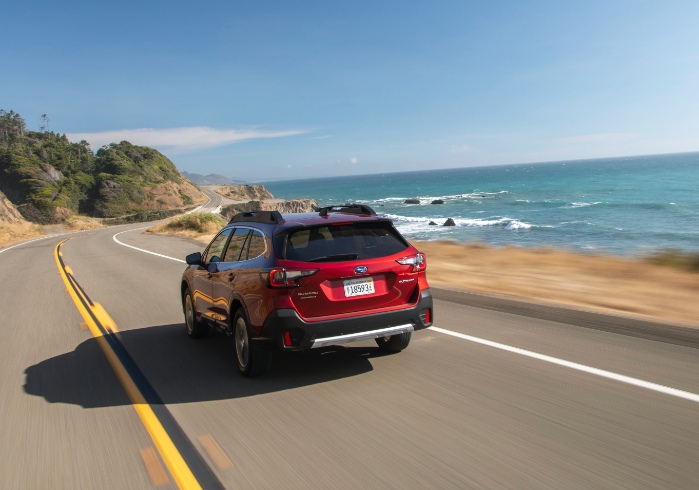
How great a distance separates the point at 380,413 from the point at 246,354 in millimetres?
1678

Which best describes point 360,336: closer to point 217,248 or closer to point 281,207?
point 217,248

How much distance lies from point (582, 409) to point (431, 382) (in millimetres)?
1368

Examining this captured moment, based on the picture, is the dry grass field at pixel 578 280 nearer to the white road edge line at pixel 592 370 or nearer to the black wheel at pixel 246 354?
the white road edge line at pixel 592 370

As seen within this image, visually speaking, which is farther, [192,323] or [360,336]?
[192,323]

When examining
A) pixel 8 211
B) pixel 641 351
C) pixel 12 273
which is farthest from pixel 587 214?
pixel 8 211

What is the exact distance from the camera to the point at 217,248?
7.20 m

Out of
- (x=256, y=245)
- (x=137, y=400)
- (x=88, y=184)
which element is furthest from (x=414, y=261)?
(x=88, y=184)

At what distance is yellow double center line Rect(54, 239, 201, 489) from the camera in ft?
12.8

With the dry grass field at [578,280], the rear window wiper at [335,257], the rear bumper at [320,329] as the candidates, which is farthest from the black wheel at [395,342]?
the dry grass field at [578,280]

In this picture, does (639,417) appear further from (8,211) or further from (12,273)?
(8,211)

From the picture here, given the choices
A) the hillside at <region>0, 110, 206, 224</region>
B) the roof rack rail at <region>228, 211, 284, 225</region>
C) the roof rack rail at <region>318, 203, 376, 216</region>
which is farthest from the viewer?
the hillside at <region>0, 110, 206, 224</region>

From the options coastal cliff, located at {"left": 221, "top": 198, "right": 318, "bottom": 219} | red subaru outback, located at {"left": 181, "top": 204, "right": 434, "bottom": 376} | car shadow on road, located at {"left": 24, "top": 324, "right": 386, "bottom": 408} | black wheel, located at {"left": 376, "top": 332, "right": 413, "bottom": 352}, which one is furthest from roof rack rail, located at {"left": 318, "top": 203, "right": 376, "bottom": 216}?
coastal cliff, located at {"left": 221, "top": 198, "right": 318, "bottom": 219}

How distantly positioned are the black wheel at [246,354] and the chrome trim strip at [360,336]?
1.82 ft

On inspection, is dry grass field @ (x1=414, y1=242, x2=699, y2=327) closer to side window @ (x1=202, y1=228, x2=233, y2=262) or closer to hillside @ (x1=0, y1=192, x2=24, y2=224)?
side window @ (x1=202, y1=228, x2=233, y2=262)
